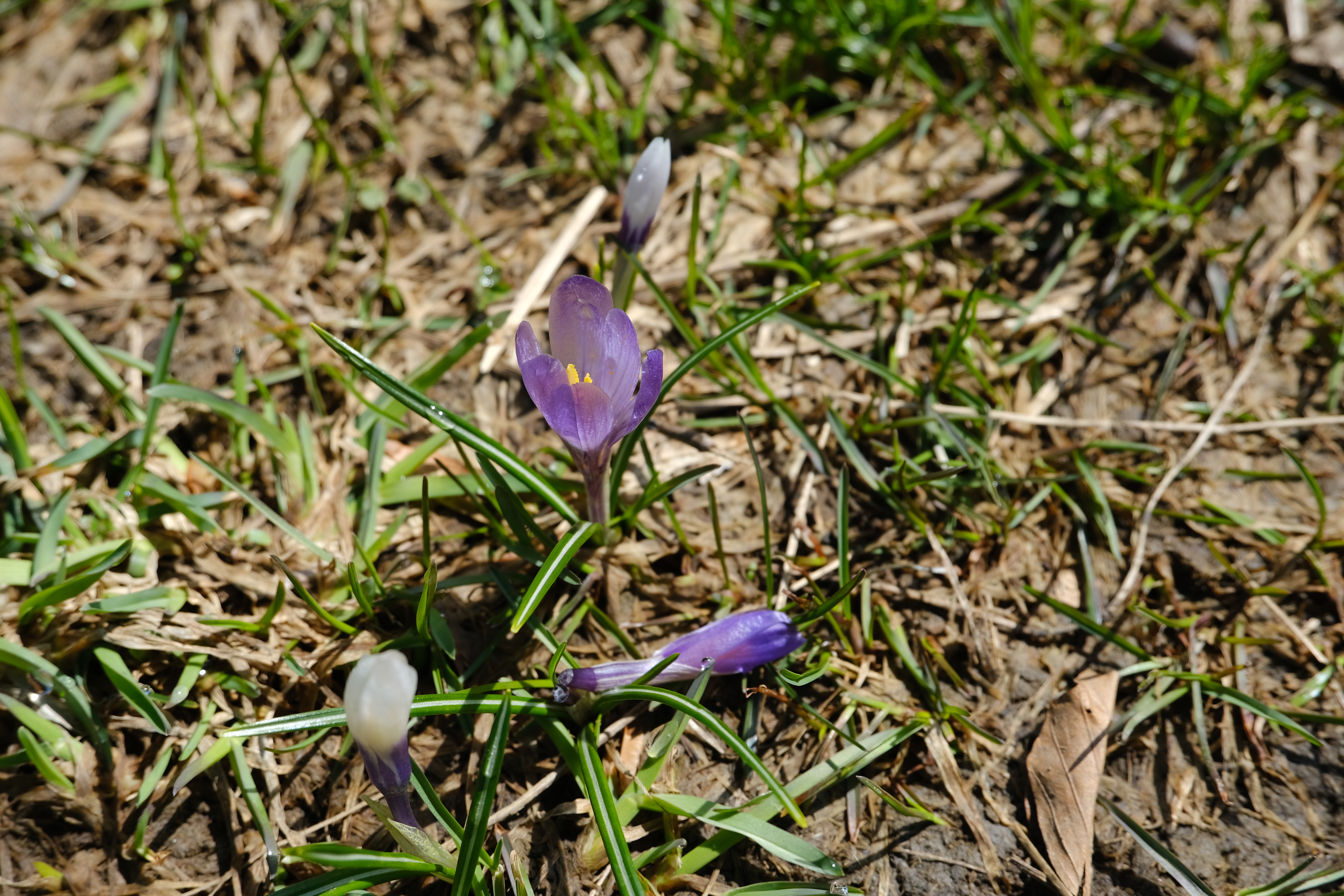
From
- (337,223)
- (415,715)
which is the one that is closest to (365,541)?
(415,715)

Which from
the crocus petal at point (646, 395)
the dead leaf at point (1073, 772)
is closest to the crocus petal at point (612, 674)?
the crocus petal at point (646, 395)

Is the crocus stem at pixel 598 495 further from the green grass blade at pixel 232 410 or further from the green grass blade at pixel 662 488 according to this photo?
the green grass blade at pixel 232 410

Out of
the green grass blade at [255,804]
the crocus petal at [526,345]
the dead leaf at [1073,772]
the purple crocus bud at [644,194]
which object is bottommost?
the dead leaf at [1073,772]

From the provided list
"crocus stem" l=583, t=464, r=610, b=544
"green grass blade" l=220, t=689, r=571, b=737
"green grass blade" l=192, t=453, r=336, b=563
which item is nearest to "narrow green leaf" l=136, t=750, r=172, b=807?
"green grass blade" l=220, t=689, r=571, b=737

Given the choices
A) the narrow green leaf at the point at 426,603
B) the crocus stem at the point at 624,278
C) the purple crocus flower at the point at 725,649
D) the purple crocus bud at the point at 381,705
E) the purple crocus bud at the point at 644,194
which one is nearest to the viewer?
the purple crocus bud at the point at 381,705

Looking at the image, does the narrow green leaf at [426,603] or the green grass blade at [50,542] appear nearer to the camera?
the narrow green leaf at [426,603]

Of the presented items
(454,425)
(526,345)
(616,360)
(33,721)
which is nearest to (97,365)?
(33,721)

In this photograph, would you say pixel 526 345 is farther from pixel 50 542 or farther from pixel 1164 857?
pixel 1164 857

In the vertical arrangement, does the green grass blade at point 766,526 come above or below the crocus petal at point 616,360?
below
